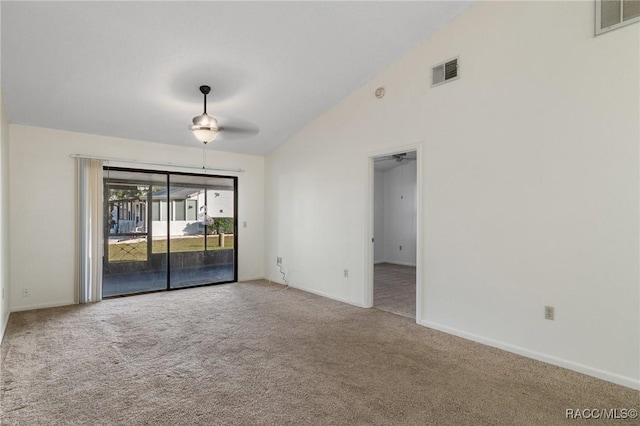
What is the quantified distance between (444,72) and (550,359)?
3014 mm

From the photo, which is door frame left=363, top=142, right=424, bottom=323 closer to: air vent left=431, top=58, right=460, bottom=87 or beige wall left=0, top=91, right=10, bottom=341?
air vent left=431, top=58, right=460, bottom=87

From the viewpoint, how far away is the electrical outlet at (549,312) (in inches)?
117

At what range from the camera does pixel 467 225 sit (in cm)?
356

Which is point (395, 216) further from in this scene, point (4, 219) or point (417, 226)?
point (4, 219)

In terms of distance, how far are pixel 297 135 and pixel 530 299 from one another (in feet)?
13.8

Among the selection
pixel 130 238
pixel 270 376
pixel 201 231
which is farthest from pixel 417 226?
pixel 130 238

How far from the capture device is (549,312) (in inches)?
117

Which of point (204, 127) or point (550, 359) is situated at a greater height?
point (204, 127)

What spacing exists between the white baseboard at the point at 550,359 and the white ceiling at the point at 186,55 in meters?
3.29

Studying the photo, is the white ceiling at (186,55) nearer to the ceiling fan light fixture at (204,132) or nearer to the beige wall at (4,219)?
the beige wall at (4,219)

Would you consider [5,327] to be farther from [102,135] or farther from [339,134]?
[339,134]

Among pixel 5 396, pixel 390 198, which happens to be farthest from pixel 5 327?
pixel 390 198

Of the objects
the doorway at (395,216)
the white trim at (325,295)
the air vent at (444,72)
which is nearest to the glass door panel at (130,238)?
the white trim at (325,295)

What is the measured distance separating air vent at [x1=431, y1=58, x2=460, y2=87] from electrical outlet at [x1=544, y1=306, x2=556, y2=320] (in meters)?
2.46
